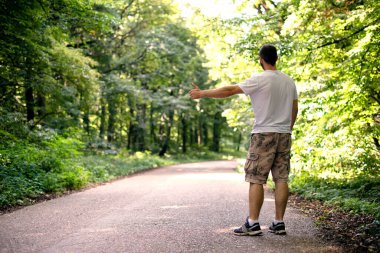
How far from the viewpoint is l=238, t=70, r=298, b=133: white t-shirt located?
4.40 m

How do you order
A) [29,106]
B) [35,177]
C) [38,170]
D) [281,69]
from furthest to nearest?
1. [29,106]
2. [281,69]
3. [38,170]
4. [35,177]

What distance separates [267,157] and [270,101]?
0.69 metres

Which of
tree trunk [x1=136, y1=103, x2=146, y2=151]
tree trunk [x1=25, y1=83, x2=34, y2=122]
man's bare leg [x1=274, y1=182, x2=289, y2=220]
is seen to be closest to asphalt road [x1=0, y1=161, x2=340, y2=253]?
man's bare leg [x1=274, y1=182, x2=289, y2=220]

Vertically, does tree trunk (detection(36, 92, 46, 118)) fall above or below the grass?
above

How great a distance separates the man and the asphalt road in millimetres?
388

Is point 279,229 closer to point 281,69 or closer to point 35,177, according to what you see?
point 281,69

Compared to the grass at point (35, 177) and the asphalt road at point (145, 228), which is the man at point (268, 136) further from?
the grass at point (35, 177)

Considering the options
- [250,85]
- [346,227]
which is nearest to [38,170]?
[250,85]

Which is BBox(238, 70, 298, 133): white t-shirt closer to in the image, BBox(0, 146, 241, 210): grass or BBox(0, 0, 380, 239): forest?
BBox(0, 0, 380, 239): forest

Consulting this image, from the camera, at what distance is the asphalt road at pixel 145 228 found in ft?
12.4

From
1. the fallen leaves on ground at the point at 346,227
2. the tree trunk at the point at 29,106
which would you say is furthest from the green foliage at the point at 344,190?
the tree trunk at the point at 29,106

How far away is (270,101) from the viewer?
440cm

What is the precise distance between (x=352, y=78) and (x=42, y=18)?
8.40 meters

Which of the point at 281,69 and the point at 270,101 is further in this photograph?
the point at 281,69
